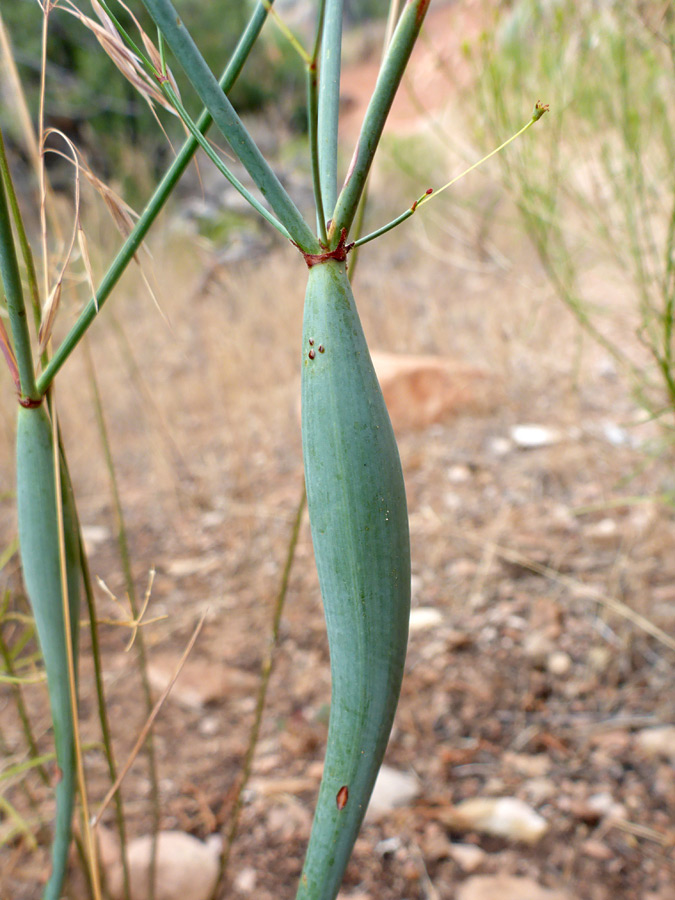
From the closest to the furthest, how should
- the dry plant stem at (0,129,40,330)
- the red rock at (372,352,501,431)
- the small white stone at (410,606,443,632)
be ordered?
1. the dry plant stem at (0,129,40,330)
2. the small white stone at (410,606,443,632)
3. the red rock at (372,352,501,431)

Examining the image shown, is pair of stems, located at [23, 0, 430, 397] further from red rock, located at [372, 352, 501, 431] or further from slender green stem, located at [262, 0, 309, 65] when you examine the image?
red rock, located at [372, 352, 501, 431]

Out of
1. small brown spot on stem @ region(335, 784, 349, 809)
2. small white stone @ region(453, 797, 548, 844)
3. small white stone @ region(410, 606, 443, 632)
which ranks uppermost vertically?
small brown spot on stem @ region(335, 784, 349, 809)

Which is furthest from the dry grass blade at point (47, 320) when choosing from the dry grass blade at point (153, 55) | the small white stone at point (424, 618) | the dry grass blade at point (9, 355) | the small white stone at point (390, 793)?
the small white stone at point (424, 618)

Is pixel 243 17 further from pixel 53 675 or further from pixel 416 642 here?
pixel 53 675

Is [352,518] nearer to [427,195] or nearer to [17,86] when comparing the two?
[427,195]

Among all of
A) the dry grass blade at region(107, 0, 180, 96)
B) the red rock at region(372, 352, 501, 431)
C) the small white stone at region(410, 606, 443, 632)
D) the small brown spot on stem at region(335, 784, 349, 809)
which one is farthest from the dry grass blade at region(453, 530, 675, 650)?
the red rock at region(372, 352, 501, 431)

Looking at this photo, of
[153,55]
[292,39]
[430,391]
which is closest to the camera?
[292,39]

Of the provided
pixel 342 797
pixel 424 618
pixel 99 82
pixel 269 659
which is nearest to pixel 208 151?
pixel 342 797
